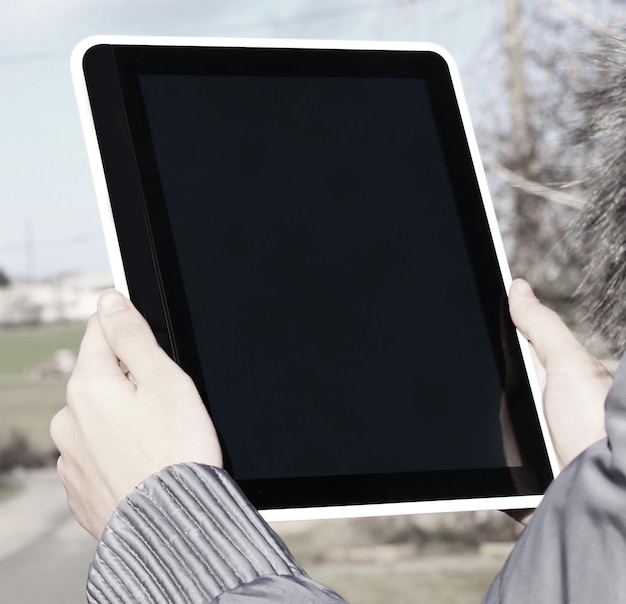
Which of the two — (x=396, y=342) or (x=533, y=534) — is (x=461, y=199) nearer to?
(x=396, y=342)

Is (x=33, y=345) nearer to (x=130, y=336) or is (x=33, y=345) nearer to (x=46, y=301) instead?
(x=46, y=301)

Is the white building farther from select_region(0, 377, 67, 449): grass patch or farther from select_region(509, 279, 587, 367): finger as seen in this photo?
select_region(509, 279, 587, 367): finger

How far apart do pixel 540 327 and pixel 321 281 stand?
0.24 metres

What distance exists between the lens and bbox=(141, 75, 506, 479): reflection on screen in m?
0.90

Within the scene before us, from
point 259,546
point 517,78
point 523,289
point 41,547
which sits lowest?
point 41,547

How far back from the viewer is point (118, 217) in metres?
0.91

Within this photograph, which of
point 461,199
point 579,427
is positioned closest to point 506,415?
point 579,427

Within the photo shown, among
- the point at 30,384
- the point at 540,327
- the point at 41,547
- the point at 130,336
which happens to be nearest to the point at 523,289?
the point at 540,327

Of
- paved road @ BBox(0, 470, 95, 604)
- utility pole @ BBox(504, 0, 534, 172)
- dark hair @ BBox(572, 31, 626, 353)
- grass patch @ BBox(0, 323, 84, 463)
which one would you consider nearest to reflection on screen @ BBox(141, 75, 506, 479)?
dark hair @ BBox(572, 31, 626, 353)

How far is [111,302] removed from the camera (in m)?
0.87

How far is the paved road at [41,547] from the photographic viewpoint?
21.5 ft

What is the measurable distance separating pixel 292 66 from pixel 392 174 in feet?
0.53

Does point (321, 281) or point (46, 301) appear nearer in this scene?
point (321, 281)

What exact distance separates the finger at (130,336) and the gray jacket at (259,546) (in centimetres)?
11
